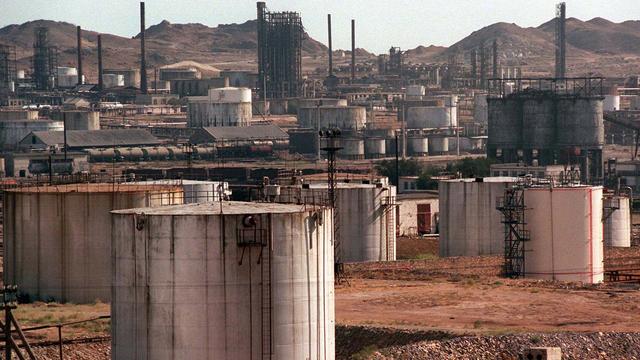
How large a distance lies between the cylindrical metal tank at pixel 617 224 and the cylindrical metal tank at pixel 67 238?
28780mm

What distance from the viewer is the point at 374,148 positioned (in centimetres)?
15225

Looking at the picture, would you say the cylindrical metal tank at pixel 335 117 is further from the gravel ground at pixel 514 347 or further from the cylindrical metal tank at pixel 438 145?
the gravel ground at pixel 514 347

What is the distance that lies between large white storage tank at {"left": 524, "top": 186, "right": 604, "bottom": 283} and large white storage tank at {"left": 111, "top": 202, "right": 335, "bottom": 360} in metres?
21.7

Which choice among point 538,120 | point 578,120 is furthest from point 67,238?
point 578,120

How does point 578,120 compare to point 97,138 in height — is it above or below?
above

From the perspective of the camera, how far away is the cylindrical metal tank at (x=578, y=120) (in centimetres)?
11781

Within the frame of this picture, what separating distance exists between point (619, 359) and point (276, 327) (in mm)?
9700

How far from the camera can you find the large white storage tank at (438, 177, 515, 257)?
2482 inches

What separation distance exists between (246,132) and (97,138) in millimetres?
17160

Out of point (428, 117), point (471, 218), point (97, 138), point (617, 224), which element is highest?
point (428, 117)

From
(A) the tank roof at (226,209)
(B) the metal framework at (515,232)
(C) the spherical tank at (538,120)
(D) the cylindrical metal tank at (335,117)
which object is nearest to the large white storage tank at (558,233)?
(B) the metal framework at (515,232)

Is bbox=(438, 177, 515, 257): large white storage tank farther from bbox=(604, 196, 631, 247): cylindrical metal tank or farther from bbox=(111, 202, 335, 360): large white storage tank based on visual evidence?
bbox=(111, 202, 335, 360): large white storage tank

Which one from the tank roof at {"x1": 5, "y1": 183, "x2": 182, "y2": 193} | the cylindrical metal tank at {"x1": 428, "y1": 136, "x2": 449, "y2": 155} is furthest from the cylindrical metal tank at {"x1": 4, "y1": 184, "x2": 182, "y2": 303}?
the cylindrical metal tank at {"x1": 428, "y1": 136, "x2": 449, "y2": 155}

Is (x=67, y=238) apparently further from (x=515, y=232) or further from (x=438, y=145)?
(x=438, y=145)
